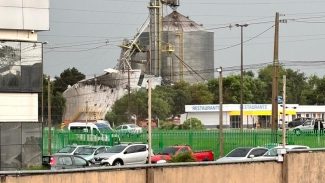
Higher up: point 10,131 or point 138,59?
point 138,59

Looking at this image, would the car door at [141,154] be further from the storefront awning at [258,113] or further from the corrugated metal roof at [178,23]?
the corrugated metal roof at [178,23]

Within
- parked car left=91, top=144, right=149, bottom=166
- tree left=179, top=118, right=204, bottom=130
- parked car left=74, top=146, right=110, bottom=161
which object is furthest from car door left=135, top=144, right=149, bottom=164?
tree left=179, top=118, right=204, bottom=130

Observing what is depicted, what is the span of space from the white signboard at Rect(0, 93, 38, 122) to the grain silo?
2889 inches

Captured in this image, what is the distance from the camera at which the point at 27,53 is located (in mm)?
40562

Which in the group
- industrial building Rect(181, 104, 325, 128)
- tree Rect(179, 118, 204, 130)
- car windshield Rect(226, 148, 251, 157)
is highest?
industrial building Rect(181, 104, 325, 128)

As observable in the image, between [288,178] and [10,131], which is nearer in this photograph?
[288,178]

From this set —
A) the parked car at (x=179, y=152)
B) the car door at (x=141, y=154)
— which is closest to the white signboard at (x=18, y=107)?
the car door at (x=141, y=154)

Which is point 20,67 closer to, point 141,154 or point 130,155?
point 130,155

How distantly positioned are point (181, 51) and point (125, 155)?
81982 millimetres

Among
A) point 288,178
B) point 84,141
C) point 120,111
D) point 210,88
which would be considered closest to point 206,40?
point 210,88

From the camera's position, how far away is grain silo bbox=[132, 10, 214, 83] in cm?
11694

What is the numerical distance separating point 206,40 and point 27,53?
88.1 m

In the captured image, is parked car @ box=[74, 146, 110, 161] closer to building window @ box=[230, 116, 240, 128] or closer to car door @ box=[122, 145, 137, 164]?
car door @ box=[122, 145, 137, 164]

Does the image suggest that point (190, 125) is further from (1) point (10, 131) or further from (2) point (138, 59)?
(1) point (10, 131)
